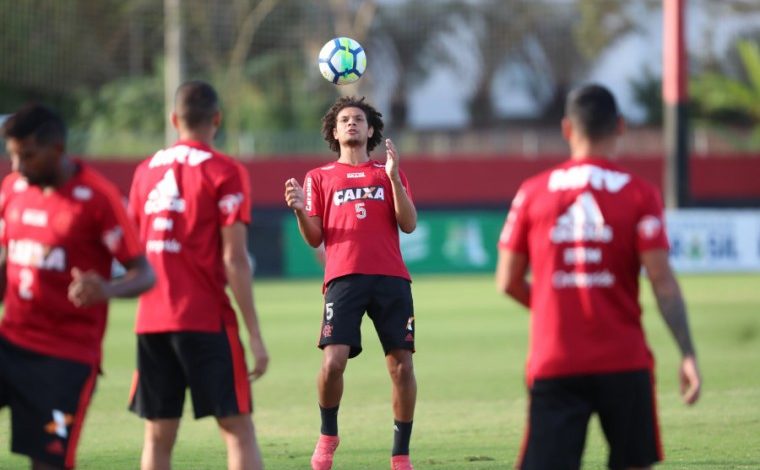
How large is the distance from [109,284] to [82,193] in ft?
1.39

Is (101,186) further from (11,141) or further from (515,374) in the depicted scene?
(515,374)

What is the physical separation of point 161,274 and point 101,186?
78 cm

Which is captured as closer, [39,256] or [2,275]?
[39,256]

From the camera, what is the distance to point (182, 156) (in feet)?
21.6

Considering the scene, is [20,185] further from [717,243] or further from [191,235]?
[717,243]

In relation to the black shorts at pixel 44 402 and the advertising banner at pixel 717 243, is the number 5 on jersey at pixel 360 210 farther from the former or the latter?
the advertising banner at pixel 717 243

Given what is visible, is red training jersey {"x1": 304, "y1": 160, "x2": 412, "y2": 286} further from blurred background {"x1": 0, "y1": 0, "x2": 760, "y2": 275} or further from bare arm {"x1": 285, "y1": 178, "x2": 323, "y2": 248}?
blurred background {"x1": 0, "y1": 0, "x2": 760, "y2": 275}

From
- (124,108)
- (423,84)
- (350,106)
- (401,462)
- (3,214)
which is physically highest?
(423,84)

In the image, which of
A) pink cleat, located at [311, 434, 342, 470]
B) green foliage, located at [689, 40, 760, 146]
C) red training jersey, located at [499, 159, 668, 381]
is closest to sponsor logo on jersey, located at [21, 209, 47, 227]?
red training jersey, located at [499, 159, 668, 381]

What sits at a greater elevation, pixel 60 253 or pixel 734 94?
pixel 734 94

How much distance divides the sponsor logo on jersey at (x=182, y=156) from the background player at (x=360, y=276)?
5.82ft

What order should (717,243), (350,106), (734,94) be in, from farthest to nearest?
1. (734,94)
2. (717,243)
3. (350,106)

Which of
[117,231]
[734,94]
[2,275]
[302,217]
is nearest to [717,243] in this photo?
[734,94]

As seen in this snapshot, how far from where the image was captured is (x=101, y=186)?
5.89 meters
